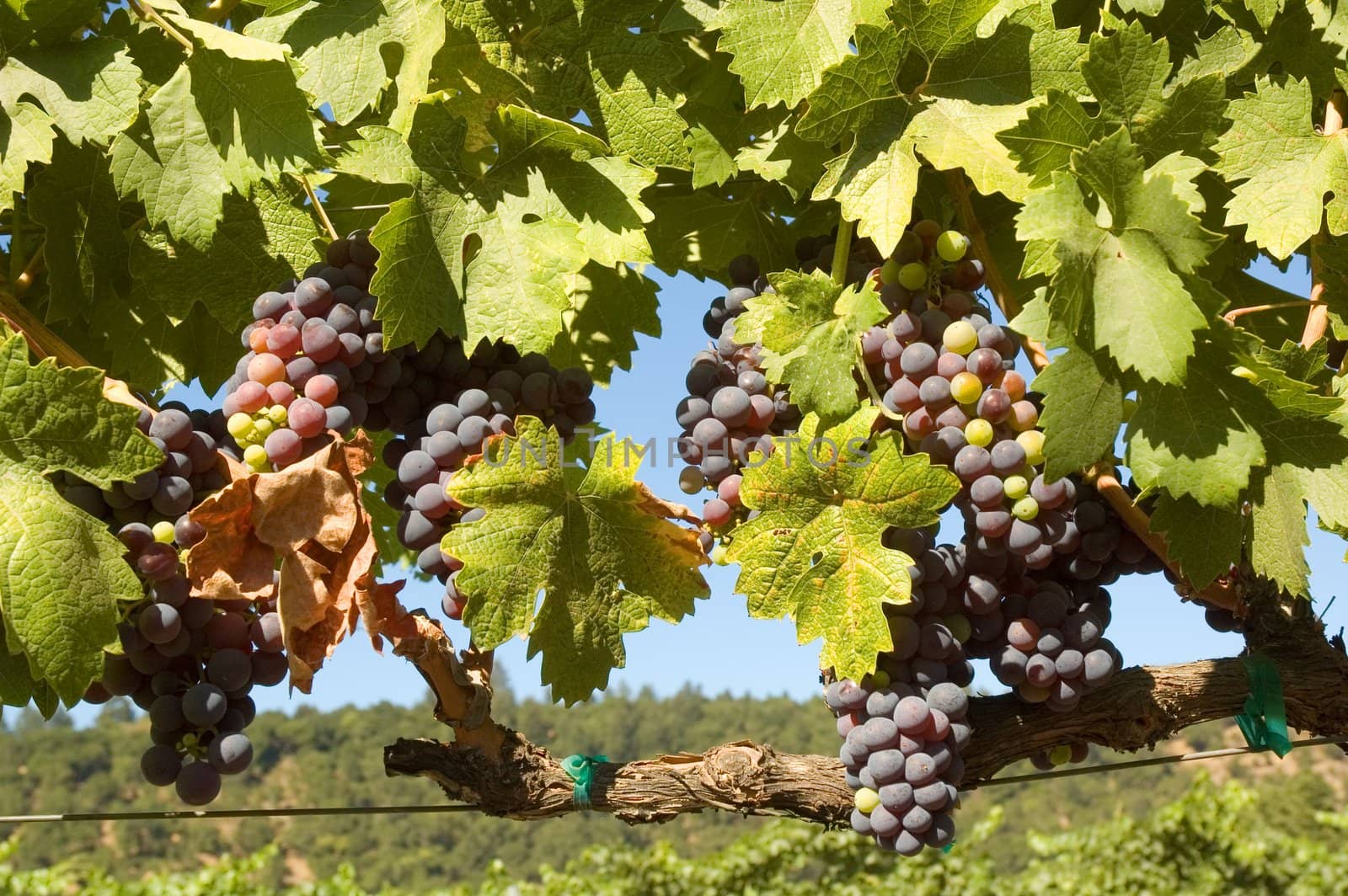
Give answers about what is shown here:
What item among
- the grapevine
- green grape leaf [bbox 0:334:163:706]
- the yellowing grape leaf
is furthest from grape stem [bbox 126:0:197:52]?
the yellowing grape leaf

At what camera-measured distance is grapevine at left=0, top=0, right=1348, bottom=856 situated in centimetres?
140

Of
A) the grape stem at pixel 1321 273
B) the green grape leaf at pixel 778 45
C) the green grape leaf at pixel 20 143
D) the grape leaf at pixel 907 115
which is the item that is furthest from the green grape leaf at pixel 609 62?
the grape stem at pixel 1321 273

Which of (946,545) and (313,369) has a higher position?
(313,369)

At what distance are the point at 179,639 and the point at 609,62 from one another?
912 millimetres

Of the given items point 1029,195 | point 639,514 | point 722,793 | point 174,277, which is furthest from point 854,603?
point 174,277

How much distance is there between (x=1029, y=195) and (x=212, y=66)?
1019 millimetres

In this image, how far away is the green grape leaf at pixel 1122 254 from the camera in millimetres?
1338

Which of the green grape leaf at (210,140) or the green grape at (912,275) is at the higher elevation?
the green grape leaf at (210,140)

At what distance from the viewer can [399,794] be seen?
44094mm

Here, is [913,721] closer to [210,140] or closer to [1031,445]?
[1031,445]

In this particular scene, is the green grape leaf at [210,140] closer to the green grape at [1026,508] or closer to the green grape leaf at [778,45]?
the green grape leaf at [778,45]

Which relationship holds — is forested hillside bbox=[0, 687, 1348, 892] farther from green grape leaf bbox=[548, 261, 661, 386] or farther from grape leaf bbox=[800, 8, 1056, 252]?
grape leaf bbox=[800, 8, 1056, 252]

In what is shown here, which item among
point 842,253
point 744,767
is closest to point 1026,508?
point 842,253

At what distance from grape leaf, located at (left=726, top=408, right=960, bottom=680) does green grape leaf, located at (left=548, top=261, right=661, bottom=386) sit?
0.49 m
